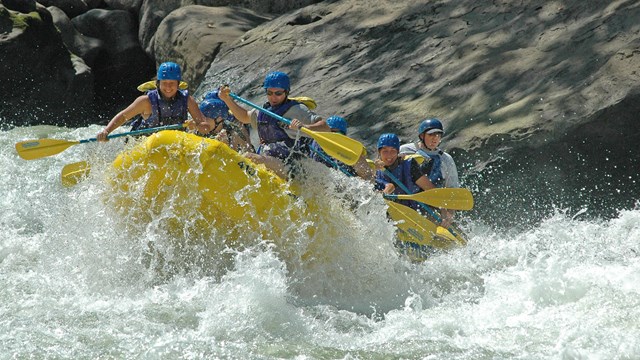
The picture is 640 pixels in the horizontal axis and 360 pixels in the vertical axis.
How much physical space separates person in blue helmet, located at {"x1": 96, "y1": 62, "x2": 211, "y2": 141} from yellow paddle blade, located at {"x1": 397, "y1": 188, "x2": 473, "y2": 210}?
1714 millimetres

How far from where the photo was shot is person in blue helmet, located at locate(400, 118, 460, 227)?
7449 mm

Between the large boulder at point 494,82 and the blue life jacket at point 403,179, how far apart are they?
1345 millimetres

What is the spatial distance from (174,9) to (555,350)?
35.5 feet

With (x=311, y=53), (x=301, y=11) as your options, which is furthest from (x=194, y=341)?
(x=301, y=11)

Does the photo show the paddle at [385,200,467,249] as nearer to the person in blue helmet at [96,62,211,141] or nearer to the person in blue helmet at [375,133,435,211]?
the person in blue helmet at [375,133,435,211]

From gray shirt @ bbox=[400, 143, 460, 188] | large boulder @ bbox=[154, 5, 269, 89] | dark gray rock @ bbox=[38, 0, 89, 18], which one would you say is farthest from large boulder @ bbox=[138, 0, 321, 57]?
gray shirt @ bbox=[400, 143, 460, 188]

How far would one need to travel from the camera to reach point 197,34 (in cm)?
1241

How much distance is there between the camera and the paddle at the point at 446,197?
680 centimetres

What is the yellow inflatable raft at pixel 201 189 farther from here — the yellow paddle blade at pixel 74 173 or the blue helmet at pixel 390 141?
the blue helmet at pixel 390 141

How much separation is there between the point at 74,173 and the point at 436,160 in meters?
2.95

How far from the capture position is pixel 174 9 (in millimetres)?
14336

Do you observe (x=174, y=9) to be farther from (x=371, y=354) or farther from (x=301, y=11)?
(x=371, y=354)

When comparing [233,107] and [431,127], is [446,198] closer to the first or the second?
[431,127]

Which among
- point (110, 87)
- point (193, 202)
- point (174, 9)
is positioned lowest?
point (110, 87)
